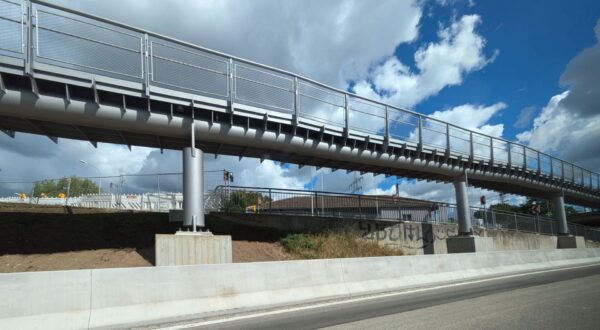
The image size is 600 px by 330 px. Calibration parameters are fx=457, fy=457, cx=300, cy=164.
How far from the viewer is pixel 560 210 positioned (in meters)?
38.8

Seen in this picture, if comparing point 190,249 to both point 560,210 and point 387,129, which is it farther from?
point 560,210

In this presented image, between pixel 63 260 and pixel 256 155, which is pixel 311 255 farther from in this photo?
pixel 63 260

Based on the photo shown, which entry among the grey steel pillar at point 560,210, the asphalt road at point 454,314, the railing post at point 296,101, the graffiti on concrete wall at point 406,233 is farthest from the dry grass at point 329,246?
the grey steel pillar at point 560,210

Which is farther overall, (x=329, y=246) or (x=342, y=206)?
(x=342, y=206)

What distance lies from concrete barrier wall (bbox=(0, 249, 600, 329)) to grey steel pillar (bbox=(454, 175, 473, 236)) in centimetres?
1147

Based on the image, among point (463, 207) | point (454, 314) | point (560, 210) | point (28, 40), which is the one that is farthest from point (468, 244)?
point (28, 40)

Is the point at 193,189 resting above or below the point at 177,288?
above

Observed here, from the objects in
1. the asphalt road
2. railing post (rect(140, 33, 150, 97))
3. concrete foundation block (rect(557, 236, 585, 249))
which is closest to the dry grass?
the asphalt road

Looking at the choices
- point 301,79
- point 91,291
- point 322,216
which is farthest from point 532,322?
point 322,216

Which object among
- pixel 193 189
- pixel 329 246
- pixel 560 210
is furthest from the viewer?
pixel 560 210

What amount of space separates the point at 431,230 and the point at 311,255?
1091 centimetres

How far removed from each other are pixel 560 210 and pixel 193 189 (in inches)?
1392

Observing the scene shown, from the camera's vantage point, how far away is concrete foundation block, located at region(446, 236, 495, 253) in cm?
2586

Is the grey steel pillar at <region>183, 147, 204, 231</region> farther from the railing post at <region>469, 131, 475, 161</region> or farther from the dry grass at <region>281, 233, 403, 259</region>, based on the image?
the railing post at <region>469, 131, 475, 161</region>
